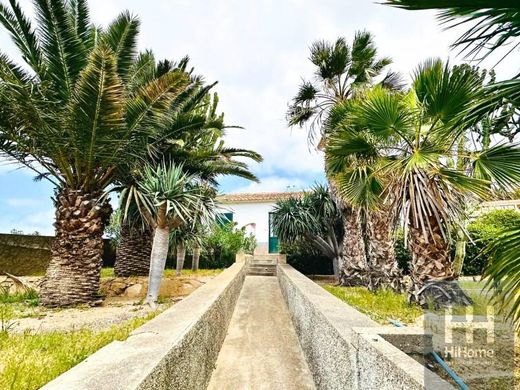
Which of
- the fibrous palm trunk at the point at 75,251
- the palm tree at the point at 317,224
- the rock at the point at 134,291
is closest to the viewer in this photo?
the fibrous palm trunk at the point at 75,251

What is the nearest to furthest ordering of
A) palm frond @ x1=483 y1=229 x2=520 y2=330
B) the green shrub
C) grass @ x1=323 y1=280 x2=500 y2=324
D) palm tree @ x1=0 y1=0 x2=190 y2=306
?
palm frond @ x1=483 y1=229 x2=520 y2=330
grass @ x1=323 y1=280 x2=500 y2=324
palm tree @ x1=0 y1=0 x2=190 y2=306
the green shrub

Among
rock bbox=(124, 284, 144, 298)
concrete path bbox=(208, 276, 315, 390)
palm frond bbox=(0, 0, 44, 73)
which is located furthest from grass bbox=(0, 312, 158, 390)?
palm frond bbox=(0, 0, 44, 73)

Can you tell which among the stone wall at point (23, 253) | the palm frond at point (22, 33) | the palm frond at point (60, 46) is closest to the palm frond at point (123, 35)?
the palm frond at point (60, 46)

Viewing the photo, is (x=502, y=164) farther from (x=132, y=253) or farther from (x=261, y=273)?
(x=261, y=273)

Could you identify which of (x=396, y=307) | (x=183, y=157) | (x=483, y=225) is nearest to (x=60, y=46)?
(x=183, y=157)

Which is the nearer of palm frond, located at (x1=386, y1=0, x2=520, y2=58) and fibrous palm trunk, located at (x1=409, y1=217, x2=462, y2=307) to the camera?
palm frond, located at (x1=386, y1=0, x2=520, y2=58)

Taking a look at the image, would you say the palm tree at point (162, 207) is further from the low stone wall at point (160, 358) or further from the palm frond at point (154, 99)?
the low stone wall at point (160, 358)

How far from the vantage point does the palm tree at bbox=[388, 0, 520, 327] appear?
2039 millimetres

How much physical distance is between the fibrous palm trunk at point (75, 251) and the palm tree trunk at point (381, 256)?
6468 millimetres

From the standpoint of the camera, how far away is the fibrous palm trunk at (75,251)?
614cm

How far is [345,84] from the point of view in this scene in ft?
29.3

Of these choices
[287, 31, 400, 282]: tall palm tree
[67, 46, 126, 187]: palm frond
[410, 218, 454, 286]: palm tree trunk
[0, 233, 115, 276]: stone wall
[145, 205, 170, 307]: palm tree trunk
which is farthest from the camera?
[0, 233, 115, 276]: stone wall

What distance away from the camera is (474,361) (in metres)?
3.00

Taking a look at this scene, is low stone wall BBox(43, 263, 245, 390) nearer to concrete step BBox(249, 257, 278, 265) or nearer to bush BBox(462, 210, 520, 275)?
concrete step BBox(249, 257, 278, 265)
